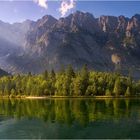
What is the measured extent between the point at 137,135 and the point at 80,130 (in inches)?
546

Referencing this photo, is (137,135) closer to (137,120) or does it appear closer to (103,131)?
(103,131)

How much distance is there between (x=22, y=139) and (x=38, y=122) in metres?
26.7

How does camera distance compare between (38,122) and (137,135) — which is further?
(38,122)

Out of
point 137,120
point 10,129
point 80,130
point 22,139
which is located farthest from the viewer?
point 137,120

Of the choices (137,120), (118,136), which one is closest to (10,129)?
(118,136)

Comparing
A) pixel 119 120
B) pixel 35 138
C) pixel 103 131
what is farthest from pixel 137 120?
pixel 35 138

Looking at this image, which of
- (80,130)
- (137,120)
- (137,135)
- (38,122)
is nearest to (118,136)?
(137,135)

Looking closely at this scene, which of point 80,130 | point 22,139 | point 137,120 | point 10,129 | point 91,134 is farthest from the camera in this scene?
point 137,120

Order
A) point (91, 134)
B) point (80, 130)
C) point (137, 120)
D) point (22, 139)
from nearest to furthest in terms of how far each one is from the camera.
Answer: point (22, 139)
point (91, 134)
point (80, 130)
point (137, 120)

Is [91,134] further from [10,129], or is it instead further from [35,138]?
[10,129]

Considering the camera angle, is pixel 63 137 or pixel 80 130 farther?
pixel 80 130

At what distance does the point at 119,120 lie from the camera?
8994cm

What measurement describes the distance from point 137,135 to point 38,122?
33.7m

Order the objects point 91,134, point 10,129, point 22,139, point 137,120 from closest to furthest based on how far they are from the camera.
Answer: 1. point 22,139
2. point 91,134
3. point 10,129
4. point 137,120
